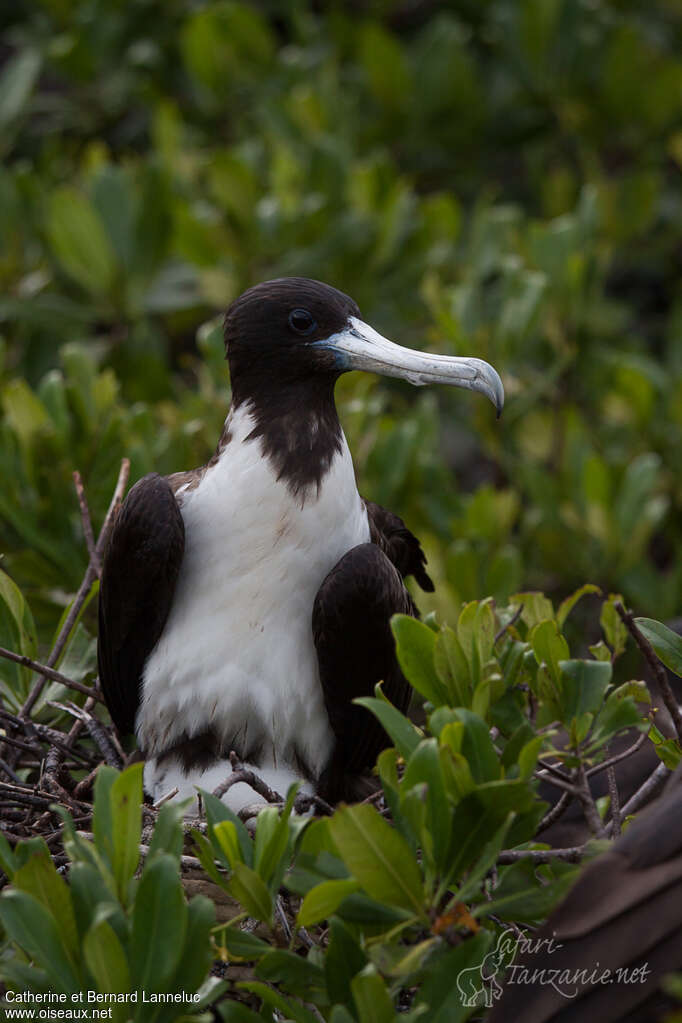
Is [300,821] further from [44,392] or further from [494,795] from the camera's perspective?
[44,392]

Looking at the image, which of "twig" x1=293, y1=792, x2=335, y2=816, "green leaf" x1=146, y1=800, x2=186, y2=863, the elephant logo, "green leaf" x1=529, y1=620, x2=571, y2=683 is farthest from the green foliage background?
the elephant logo

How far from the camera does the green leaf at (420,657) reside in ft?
5.94

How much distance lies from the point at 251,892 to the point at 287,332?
0.94 metres

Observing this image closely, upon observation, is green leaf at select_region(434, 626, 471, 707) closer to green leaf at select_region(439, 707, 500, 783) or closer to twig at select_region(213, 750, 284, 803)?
green leaf at select_region(439, 707, 500, 783)

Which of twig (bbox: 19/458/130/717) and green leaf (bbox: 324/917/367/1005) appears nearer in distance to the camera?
green leaf (bbox: 324/917/367/1005)

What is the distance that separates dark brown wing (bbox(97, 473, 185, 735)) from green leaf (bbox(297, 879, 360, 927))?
2.31 feet

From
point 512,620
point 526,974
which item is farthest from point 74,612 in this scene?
point 526,974

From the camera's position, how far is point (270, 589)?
7.11 feet

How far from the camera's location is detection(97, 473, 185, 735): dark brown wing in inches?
84.1

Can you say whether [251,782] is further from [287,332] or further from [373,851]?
[287,332]

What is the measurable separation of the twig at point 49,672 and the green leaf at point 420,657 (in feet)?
2.15

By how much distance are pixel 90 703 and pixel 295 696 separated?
393mm

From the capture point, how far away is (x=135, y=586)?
218cm

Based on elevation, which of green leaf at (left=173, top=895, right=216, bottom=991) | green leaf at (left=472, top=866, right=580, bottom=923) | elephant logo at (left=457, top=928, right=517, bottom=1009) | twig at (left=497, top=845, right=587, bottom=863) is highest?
green leaf at (left=173, top=895, right=216, bottom=991)
